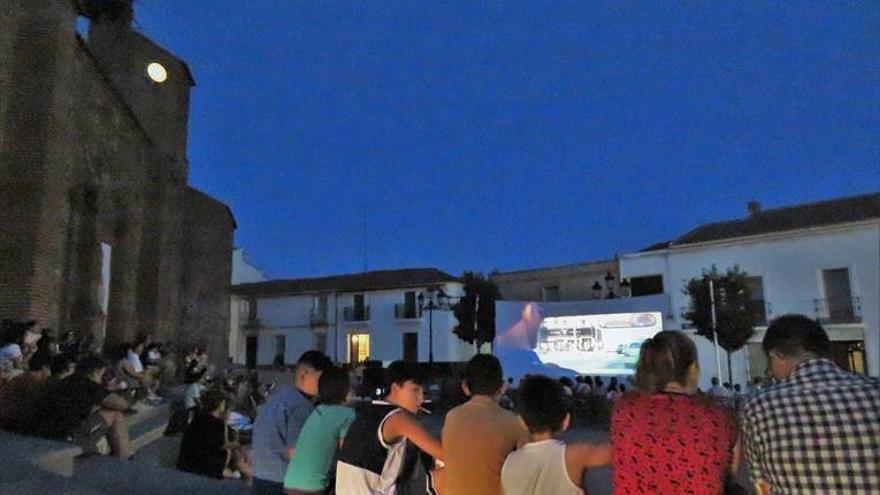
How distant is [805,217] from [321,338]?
26.2m

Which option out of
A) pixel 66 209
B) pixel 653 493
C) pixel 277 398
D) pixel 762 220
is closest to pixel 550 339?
pixel 762 220

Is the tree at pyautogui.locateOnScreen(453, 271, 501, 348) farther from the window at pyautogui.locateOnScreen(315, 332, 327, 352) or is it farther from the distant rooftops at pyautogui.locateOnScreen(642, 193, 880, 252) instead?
the window at pyautogui.locateOnScreen(315, 332, 327, 352)

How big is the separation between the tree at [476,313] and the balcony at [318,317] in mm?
11033

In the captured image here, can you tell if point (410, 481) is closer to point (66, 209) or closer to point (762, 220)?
point (66, 209)

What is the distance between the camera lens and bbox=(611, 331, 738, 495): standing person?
212 centimetres

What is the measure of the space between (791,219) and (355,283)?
76.3ft

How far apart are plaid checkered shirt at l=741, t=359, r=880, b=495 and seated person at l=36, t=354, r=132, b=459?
20.1ft

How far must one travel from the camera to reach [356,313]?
37656 mm

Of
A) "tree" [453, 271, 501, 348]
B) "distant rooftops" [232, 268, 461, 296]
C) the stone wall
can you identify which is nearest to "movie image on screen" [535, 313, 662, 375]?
"tree" [453, 271, 501, 348]

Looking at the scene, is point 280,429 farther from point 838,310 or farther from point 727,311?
point 838,310

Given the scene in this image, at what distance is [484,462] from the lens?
2.79 m

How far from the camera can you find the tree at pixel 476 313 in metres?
28.9

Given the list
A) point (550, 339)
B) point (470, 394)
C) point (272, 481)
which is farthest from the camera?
point (550, 339)

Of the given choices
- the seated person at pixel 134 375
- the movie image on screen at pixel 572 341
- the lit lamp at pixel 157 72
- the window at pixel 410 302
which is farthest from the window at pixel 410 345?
the seated person at pixel 134 375
